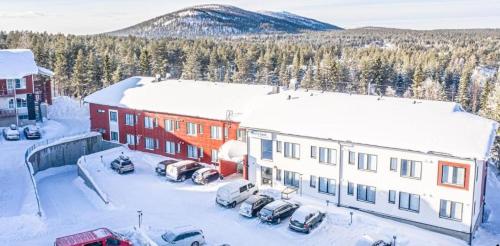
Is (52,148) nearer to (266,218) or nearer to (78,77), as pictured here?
(266,218)

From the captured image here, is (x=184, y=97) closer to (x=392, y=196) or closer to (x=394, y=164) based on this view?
(x=394, y=164)

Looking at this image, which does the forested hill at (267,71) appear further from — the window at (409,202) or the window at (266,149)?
the window at (409,202)

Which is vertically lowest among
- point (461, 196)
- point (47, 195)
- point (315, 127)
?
point (47, 195)

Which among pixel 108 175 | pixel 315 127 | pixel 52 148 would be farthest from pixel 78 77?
pixel 315 127

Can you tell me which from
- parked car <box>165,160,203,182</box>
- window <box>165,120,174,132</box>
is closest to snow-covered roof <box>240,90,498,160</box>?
parked car <box>165,160,203,182</box>

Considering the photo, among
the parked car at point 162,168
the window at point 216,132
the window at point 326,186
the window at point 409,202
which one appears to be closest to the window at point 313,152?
the window at point 326,186
